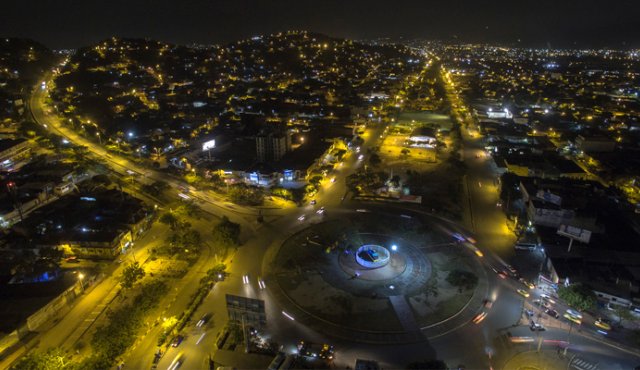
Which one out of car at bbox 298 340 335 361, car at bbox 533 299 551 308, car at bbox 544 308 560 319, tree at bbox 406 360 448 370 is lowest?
car at bbox 298 340 335 361

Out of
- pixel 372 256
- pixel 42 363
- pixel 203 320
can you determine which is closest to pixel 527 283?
pixel 372 256

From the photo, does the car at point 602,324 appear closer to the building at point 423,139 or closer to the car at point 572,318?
the car at point 572,318

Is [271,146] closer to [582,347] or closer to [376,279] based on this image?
[376,279]

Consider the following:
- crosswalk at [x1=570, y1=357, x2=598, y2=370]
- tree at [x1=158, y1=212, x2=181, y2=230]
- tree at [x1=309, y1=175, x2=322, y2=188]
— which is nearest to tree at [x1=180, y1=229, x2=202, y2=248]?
tree at [x1=158, y1=212, x2=181, y2=230]

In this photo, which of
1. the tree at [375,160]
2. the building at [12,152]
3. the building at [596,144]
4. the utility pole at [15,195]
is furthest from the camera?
the building at [596,144]

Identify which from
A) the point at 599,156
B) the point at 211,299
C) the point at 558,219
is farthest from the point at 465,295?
the point at 599,156

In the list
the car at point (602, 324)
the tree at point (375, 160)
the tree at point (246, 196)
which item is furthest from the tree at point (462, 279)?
the tree at point (375, 160)

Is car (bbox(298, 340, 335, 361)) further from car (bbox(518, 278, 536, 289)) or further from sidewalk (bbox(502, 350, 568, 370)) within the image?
car (bbox(518, 278, 536, 289))
